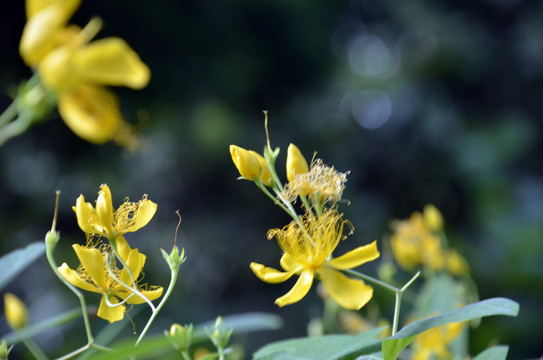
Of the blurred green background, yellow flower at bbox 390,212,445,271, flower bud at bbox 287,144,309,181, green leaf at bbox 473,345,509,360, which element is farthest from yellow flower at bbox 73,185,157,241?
the blurred green background

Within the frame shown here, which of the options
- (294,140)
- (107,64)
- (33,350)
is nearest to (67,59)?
(107,64)

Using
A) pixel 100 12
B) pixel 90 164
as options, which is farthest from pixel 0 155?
pixel 100 12

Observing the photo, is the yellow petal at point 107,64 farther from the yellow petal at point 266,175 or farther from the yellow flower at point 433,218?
the yellow flower at point 433,218

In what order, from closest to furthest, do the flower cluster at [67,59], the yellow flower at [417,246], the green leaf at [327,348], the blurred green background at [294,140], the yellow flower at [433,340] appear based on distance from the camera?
1. the flower cluster at [67,59]
2. the green leaf at [327,348]
3. the yellow flower at [433,340]
4. the yellow flower at [417,246]
5. the blurred green background at [294,140]

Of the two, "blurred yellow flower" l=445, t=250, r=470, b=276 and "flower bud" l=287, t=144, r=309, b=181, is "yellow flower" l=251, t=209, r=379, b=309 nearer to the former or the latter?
"flower bud" l=287, t=144, r=309, b=181

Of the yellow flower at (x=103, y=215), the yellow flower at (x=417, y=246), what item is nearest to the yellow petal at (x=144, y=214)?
the yellow flower at (x=103, y=215)
